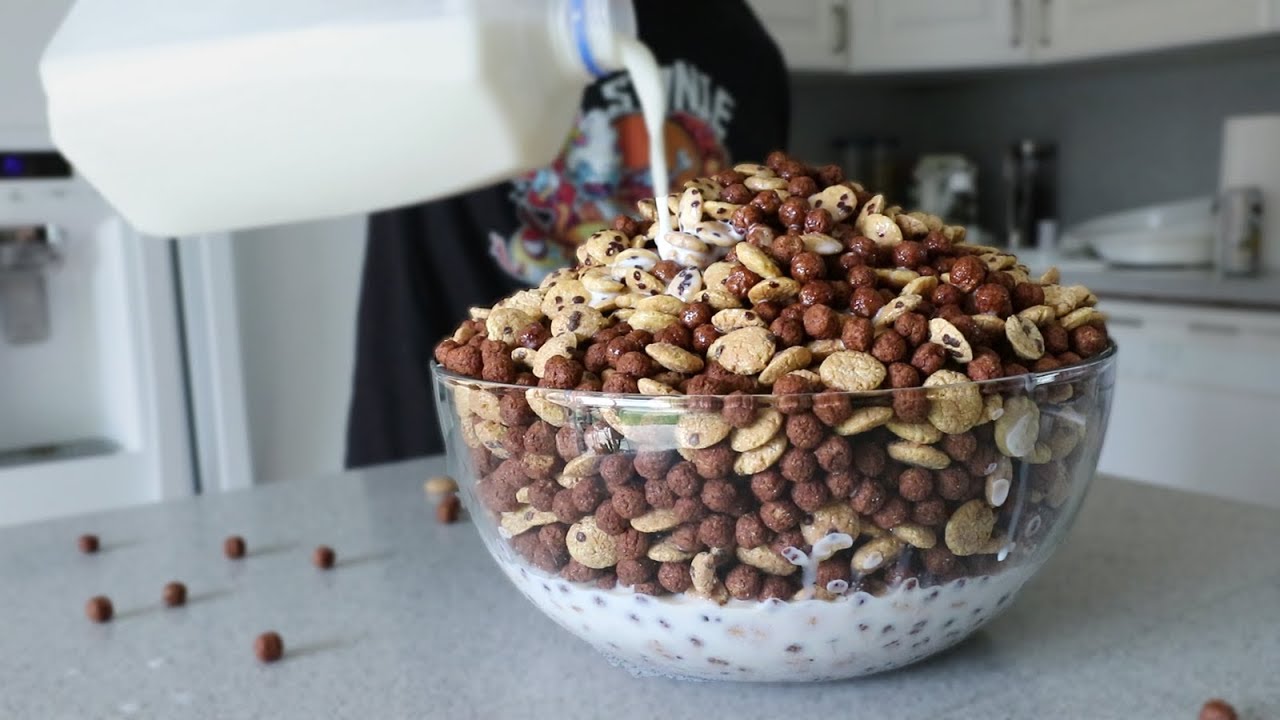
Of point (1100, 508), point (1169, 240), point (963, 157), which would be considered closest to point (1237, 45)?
point (1169, 240)

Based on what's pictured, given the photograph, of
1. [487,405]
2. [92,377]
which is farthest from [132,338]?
[487,405]

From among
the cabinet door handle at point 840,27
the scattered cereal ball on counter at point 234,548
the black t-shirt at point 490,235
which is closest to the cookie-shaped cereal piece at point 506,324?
the scattered cereal ball on counter at point 234,548

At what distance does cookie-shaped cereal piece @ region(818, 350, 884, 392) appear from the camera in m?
0.47

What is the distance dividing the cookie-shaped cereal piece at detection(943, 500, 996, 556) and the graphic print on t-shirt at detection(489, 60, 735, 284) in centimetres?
121

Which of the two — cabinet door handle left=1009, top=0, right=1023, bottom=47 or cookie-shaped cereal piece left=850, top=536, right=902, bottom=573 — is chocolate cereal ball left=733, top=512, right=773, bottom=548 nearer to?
cookie-shaped cereal piece left=850, top=536, right=902, bottom=573

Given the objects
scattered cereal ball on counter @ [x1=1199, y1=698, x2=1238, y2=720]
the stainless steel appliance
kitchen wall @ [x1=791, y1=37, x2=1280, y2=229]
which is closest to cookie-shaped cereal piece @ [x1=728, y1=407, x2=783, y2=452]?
scattered cereal ball on counter @ [x1=1199, y1=698, x2=1238, y2=720]

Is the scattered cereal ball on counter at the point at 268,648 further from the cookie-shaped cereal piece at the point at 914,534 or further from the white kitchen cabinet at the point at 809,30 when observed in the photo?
the white kitchen cabinet at the point at 809,30

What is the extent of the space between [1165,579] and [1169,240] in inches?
68.4

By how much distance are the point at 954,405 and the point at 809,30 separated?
2.22 meters

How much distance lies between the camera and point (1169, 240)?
2.21 m

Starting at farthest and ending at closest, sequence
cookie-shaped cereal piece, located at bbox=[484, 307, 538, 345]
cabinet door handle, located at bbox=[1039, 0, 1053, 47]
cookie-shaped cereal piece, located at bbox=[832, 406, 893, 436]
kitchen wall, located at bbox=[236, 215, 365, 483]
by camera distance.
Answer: cabinet door handle, located at bbox=[1039, 0, 1053, 47] < kitchen wall, located at bbox=[236, 215, 365, 483] < cookie-shaped cereal piece, located at bbox=[484, 307, 538, 345] < cookie-shaped cereal piece, located at bbox=[832, 406, 893, 436]

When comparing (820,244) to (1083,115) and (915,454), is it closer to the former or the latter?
(915,454)

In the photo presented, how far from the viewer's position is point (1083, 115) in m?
2.70

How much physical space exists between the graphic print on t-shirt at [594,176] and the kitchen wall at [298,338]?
14.2 inches
